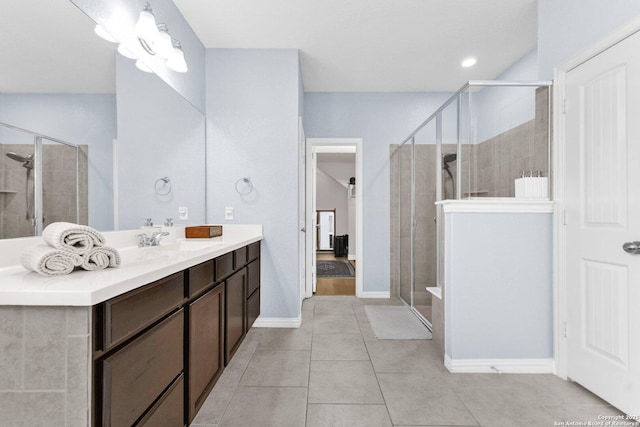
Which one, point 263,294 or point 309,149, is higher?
point 309,149

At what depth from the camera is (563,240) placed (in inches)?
78.2

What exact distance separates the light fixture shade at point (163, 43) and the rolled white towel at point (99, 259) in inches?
61.6

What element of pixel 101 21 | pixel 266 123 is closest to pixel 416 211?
pixel 266 123

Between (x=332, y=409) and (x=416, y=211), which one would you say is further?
(x=416, y=211)

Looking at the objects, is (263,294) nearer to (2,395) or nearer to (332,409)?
(332,409)

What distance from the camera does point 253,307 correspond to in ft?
8.39

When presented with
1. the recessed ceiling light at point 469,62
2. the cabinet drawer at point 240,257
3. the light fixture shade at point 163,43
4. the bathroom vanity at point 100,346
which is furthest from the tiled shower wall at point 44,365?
the recessed ceiling light at point 469,62

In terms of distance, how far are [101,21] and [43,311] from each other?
1547 millimetres

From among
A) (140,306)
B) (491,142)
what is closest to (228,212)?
(140,306)

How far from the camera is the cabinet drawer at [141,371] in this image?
829 millimetres

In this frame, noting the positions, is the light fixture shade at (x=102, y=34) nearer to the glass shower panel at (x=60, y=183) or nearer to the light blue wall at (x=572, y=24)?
the glass shower panel at (x=60, y=183)

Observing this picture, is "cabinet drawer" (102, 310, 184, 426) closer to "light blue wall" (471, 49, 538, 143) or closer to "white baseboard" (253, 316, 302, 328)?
"white baseboard" (253, 316, 302, 328)

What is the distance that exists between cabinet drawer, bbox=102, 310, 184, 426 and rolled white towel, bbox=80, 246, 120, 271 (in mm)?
267

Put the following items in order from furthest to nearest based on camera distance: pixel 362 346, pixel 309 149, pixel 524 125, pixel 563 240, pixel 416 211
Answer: pixel 309 149
pixel 416 211
pixel 362 346
pixel 524 125
pixel 563 240
